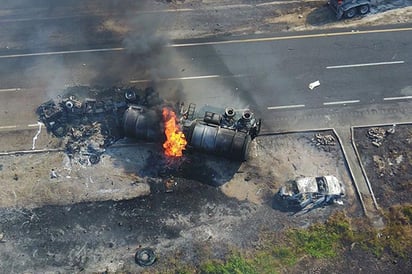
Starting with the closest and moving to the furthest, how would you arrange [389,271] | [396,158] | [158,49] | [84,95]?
1. [389,271]
2. [396,158]
3. [84,95]
4. [158,49]

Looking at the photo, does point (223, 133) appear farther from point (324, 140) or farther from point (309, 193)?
point (324, 140)

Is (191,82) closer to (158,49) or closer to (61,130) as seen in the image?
(158,49)

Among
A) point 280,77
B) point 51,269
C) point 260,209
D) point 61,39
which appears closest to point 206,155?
point 260,209

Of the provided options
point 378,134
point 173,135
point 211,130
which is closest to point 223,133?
point 211,130

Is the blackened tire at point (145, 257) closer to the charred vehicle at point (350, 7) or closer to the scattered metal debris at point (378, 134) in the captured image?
the scattered metal debris at point (378, 134)

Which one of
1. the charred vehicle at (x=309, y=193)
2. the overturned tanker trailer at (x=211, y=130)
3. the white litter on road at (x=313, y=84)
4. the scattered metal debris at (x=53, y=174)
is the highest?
the overturned tanker trailer at (x=211, y=130)

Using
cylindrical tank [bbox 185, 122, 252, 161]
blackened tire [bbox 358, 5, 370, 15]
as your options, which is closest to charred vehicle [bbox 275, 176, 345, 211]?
cylindrical tank [bbox 185, 122, 252, 161]

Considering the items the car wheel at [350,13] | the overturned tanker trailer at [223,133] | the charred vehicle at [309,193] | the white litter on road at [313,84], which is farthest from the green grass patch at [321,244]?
the car wheel at [350,13]
